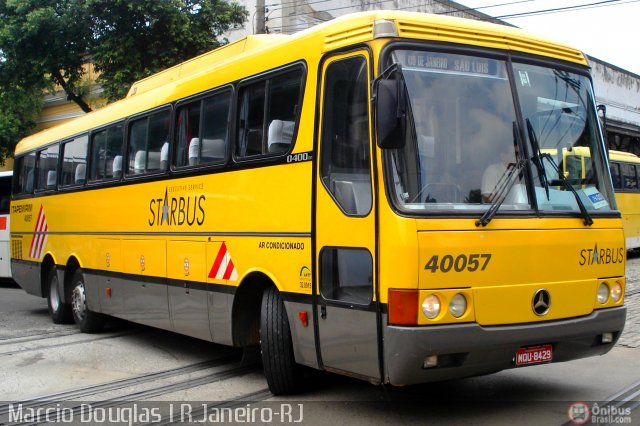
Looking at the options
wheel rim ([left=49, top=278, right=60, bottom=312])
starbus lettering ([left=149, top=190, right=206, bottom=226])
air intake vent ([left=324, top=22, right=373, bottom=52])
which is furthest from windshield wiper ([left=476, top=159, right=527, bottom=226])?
wheel rim ([left=49, top=278, right=60, bottom=312])

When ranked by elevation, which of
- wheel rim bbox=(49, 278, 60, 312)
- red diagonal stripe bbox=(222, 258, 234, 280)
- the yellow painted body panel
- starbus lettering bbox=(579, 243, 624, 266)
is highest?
the yellow painted body panel

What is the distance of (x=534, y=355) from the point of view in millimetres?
5715

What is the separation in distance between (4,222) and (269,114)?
1449cm

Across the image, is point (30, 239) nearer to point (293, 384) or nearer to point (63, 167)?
point (63, 167)

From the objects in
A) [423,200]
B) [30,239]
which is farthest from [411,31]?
[30,239]

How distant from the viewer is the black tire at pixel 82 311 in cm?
1114

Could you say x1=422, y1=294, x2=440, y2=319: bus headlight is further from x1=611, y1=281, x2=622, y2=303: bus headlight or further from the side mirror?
x1=611, y1=281, x2=622, y2=303: bus headlight

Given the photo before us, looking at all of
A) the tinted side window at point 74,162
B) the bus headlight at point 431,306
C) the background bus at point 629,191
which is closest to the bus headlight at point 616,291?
the bus headlight at point 431,306

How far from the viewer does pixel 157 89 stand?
955cm

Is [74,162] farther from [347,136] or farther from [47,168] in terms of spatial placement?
[347,136]

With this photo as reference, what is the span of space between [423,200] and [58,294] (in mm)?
8609

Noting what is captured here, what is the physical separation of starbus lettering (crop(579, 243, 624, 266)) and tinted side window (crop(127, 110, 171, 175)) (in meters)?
5.11

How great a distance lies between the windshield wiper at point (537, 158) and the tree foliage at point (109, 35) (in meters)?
14.7

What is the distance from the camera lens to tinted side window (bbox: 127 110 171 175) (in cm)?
896
